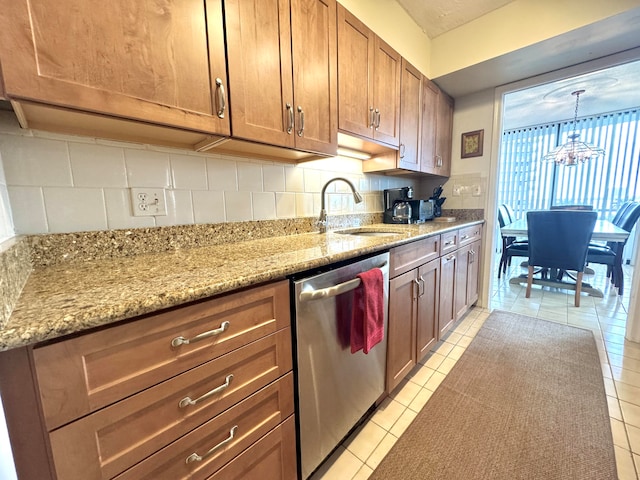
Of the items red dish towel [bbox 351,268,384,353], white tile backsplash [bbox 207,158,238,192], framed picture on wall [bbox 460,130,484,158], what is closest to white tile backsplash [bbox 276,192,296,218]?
white tile backsplash [bbox 207,158,238,192]

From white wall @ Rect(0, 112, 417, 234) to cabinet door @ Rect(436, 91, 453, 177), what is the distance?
5.08 ft

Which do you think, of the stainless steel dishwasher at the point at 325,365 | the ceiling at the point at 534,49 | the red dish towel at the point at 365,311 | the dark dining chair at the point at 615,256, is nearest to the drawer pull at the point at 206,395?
the stainless steel dishwasher at the point at 325,365

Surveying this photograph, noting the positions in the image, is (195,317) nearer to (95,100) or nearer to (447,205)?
(95,100)

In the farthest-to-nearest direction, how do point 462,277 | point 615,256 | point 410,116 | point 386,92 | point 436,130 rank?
point 615,256 → point 436,130 → point 462,277 → point 410,116 → point 386,92

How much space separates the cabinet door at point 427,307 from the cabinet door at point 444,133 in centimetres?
124

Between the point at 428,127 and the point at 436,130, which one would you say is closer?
the point at 428,127

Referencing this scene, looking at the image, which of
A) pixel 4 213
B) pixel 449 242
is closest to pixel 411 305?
pixel 449 242

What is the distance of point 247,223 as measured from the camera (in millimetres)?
1312

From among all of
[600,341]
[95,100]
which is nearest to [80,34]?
[95,100]

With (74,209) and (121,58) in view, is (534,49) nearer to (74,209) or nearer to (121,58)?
(121,58)

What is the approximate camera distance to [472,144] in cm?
248

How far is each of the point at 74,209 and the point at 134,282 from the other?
49 cm

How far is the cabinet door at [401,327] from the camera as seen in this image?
4.23 ft

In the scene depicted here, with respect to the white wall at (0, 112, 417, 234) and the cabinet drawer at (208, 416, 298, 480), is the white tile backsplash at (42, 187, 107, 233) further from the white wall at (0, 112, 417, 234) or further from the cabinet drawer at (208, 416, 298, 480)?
the cabinet drawer at (208, 416, 298, 480)
